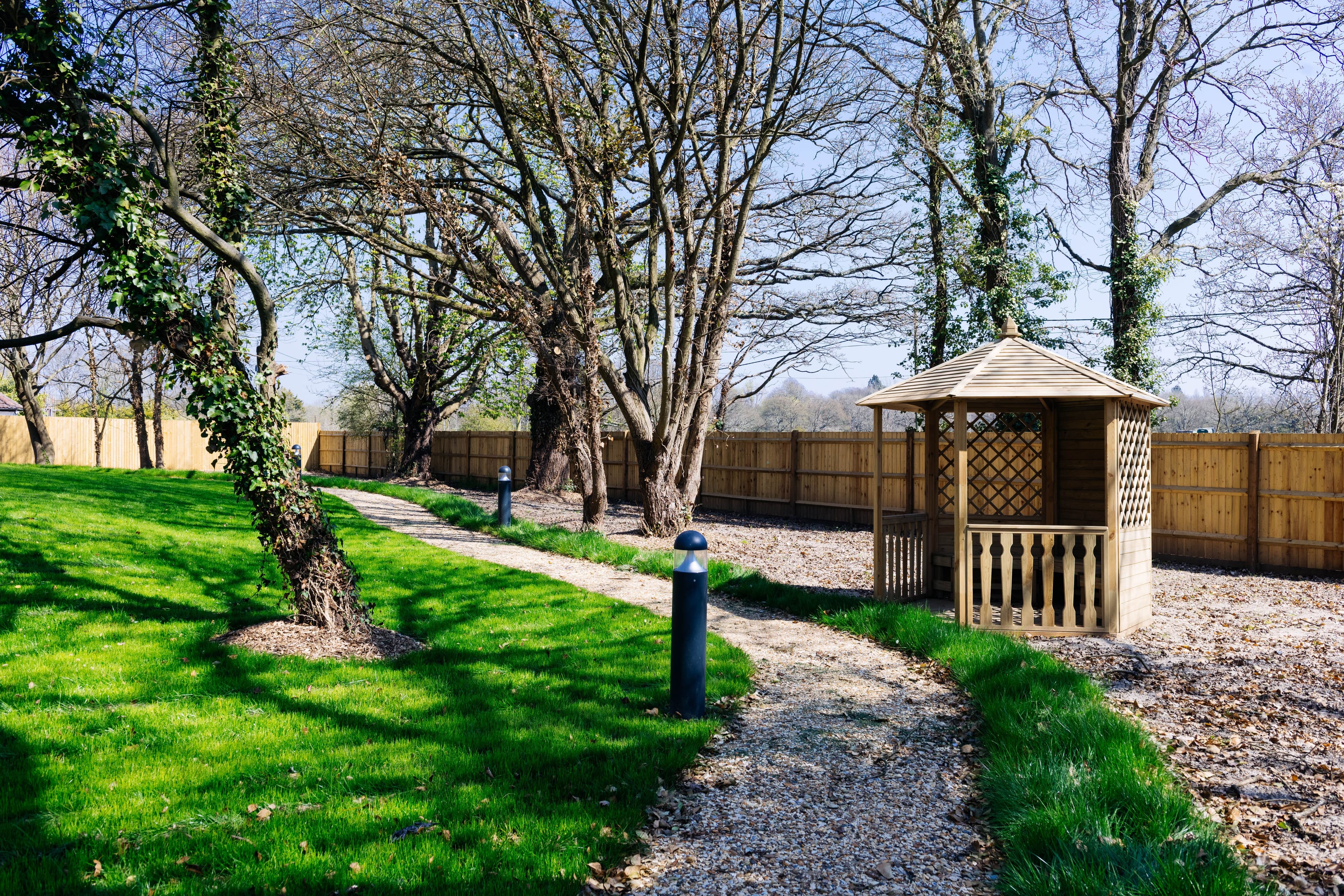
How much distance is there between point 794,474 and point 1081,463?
7628 mm

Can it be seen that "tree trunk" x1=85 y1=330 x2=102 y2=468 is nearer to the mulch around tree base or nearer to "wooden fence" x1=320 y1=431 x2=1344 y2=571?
"wooden fence" x1=320 y1=431 x2=1344 y2=571

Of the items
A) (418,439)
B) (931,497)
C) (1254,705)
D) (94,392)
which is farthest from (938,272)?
(94,392)

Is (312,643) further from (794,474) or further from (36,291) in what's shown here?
(794,474)

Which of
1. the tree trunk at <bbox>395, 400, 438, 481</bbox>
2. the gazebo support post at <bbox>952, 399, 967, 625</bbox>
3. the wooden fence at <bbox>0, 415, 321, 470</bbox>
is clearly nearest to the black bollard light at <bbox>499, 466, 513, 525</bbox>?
the gazebo support post at <bbox>952, 399, 967, 625</bbox>

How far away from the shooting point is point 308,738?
388 cm

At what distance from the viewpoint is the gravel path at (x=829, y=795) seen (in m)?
2.87

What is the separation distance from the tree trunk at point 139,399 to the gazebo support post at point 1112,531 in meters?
22.0

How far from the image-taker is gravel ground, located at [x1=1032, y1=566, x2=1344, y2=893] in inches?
127

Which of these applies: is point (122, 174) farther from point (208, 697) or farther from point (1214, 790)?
point (1214, 790)

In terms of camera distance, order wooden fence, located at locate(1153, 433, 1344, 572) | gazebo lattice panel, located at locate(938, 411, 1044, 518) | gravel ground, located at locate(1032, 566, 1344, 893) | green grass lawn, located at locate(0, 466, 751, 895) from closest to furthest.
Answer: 1. green grass lawn, located at locate(0, 466, 751, 895)
2. gravel ground, located at locate(1032, 566, 1344, 893)
3. gazebo lattice panel, located at locate(938, 411, 1044, 518)
4. wooden fence, located at locate(1153, 433, 1344, 572)

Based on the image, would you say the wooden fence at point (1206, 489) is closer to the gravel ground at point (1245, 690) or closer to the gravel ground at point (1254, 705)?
the gravel ground at point (1245, 690)

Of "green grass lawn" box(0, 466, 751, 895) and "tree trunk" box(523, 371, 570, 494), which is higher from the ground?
"tree trunk" box(523, 371, 570, 494)

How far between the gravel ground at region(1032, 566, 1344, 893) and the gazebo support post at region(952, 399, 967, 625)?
695mm

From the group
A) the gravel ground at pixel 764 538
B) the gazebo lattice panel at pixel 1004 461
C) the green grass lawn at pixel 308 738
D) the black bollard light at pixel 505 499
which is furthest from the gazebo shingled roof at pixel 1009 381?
the black bollard light at pixel 505 499
